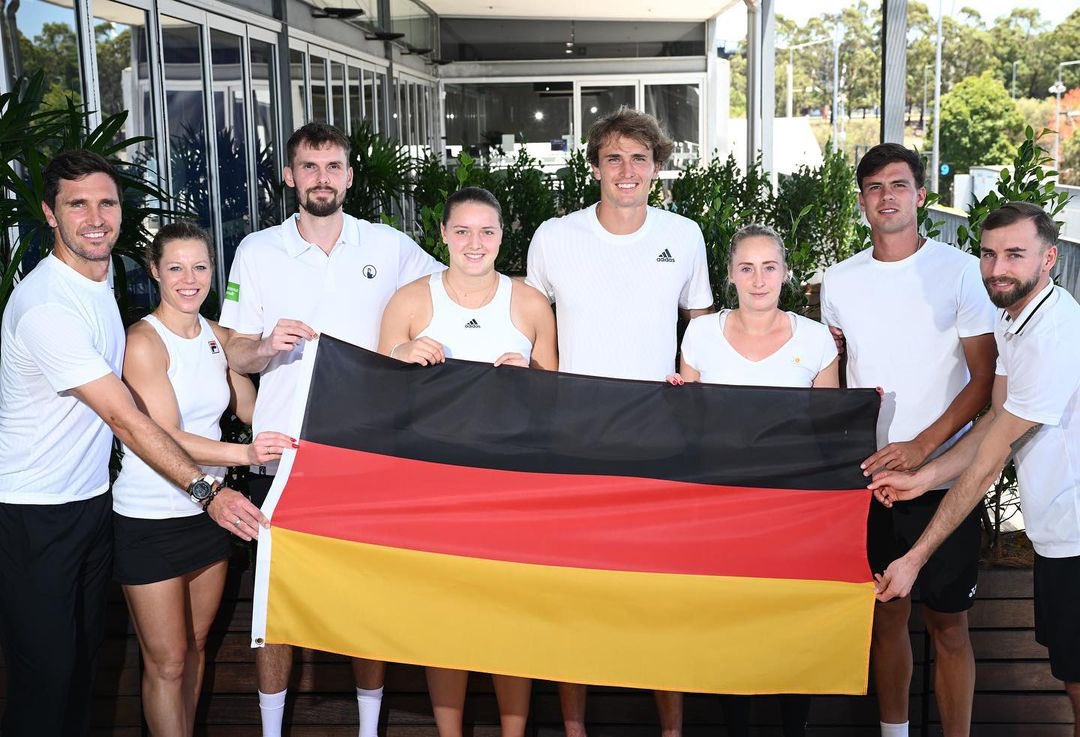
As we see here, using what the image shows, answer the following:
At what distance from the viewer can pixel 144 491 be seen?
3.54 meters

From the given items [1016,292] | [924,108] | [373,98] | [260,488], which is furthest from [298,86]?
[924,108]

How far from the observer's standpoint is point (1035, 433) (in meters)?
3.36

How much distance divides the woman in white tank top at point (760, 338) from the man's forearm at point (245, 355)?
132 cm

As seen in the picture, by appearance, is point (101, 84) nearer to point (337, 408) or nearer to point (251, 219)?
point (251, 219)

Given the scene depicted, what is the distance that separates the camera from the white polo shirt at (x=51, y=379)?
3219 mm

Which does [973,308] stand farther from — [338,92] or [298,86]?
[338,92]

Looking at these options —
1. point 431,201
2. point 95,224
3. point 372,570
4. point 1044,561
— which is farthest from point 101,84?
point 1044,561

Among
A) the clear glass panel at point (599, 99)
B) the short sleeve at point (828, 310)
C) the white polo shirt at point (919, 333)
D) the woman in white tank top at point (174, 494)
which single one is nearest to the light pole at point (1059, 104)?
the clear glass panel at point (599, 99)

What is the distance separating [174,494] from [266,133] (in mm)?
7175

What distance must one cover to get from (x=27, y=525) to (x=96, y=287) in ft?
2.34

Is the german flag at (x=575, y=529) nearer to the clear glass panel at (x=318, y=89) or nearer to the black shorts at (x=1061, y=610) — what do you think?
the black shorts at (x=1061, y=610)

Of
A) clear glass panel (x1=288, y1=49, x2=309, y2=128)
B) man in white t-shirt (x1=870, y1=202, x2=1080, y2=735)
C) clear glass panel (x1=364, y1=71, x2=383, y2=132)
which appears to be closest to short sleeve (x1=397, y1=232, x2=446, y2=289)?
man in white t-shirt (x1=870, y1=202, x2=1080, y2=735)

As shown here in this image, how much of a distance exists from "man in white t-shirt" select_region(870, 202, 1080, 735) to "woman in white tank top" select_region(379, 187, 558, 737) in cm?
124

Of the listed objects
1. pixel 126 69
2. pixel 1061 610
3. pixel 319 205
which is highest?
pixel 126 69
